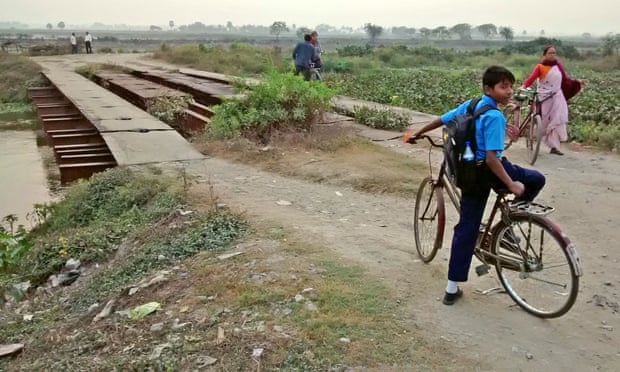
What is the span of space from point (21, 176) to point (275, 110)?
5.56m

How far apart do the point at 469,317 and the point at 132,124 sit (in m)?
8.61

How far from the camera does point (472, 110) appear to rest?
11.5 ft

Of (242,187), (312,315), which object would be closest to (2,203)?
(242,187)

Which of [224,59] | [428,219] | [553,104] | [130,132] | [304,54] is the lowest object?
[130,132]

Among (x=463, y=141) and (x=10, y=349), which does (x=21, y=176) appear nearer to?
(x=10, y=349)

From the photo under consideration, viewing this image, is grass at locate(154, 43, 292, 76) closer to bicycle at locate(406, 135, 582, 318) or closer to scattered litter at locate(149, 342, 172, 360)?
bicycle at locate(406, 135, 582, 318)

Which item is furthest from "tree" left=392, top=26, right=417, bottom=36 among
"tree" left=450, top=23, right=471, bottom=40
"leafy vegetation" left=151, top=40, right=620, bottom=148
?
"leafy vegetation" left=151, top=40, right=620, bottom=148

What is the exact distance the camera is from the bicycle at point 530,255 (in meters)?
3.45

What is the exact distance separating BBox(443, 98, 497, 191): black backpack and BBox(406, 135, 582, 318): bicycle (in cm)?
27

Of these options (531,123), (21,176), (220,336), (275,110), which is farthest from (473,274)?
(21,176)

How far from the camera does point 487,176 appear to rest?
140 inches

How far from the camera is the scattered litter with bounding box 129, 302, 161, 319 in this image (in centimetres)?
387

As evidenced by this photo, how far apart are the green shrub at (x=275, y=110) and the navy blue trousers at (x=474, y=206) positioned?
546cm

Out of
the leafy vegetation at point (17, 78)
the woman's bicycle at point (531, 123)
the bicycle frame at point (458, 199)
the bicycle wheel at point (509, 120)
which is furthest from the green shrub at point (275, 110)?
the leafy vegetation at point (17, 78)
